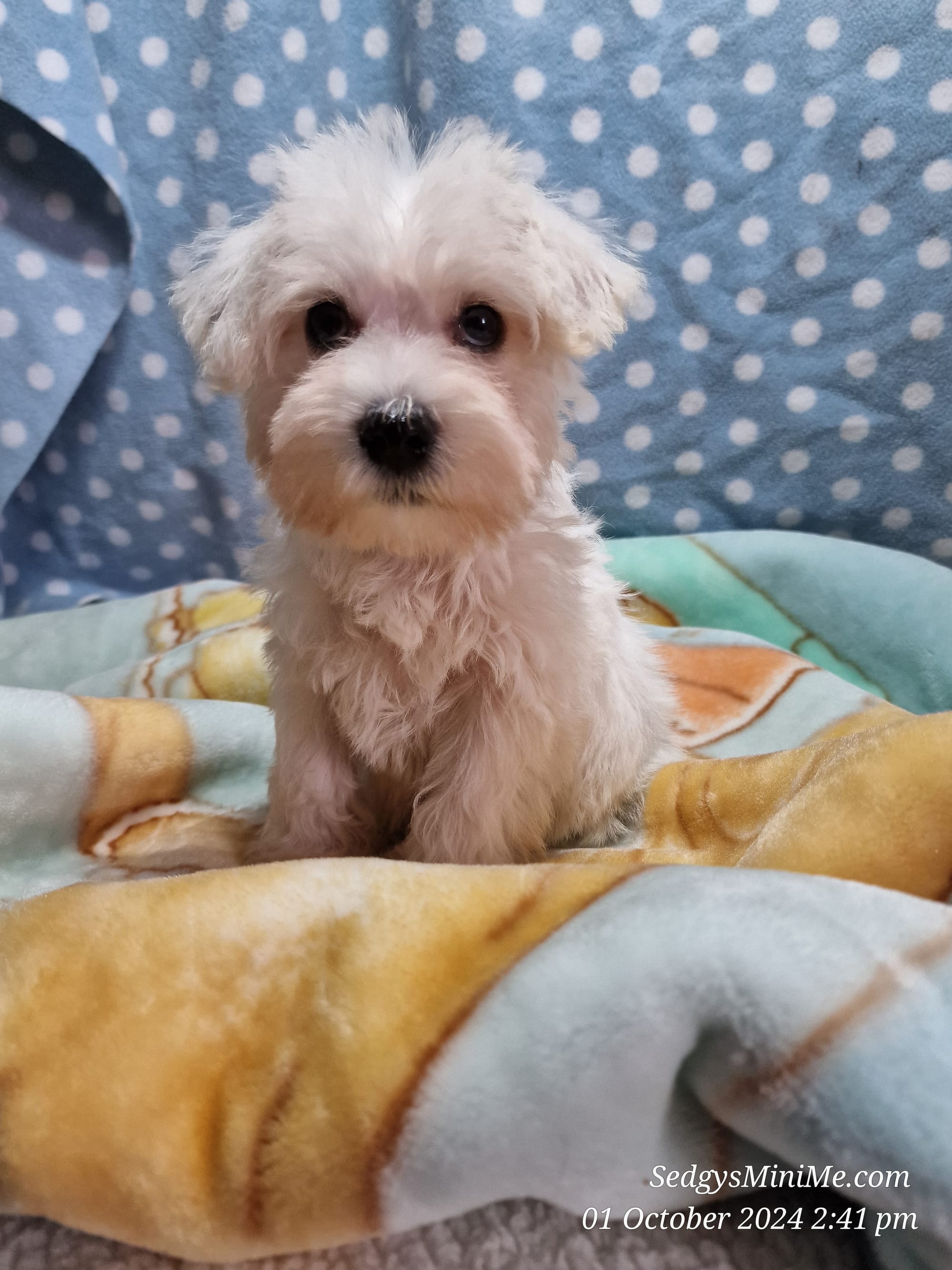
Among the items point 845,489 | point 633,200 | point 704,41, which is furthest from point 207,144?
point 845,489

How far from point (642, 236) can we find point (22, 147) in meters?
1.68

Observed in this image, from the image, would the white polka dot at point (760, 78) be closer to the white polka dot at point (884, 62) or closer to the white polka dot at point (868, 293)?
the white polka dot at point (884, 62)

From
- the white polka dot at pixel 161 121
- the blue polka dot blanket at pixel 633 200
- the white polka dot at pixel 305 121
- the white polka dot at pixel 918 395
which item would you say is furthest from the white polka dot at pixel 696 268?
the white polka dot at pixel 161 121

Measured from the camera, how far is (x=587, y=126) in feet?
7.48

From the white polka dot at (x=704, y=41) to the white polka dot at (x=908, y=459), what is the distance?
113 centimetres

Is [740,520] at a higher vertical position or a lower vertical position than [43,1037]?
higher

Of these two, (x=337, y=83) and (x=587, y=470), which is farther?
(x=587, y=470)

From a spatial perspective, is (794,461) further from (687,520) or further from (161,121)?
(161,121)

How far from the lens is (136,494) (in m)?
2.78

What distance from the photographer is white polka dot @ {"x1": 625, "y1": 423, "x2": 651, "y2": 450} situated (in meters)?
2.57

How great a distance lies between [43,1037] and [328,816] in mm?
637

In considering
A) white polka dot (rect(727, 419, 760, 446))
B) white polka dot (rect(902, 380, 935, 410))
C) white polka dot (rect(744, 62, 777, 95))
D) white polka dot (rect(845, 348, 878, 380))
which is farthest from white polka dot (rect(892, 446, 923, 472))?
white polka dot (rect(744, 62, 777, 95))

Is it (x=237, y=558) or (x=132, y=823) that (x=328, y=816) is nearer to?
(x=132, y=823)

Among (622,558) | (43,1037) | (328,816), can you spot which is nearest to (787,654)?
(622,558)
